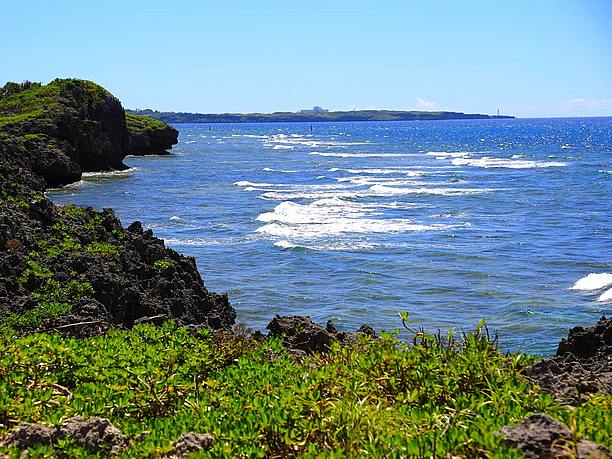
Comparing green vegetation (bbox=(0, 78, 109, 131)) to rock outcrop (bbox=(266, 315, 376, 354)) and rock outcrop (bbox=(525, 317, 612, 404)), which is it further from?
rock outcrop (bbox=(525, 317, 612, 404))

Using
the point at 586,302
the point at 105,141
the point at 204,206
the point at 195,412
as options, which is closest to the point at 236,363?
the point at 195,412

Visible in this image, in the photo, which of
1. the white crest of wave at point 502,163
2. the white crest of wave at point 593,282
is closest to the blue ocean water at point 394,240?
the white crest of wave at point 593,282

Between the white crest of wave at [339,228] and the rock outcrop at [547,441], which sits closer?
the rock outcrop at [547,441]

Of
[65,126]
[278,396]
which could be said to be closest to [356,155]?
[65,126]

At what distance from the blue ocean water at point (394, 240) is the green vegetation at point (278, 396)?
9571mm

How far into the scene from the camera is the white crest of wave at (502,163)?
6612 centimetres

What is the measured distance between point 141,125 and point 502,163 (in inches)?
1416

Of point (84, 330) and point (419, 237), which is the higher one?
point (84, 330)

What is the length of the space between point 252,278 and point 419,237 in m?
8.95

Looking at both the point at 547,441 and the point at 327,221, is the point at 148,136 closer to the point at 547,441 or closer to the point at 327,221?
the point at 327,221

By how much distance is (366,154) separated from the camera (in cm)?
8800

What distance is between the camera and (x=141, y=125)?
262ft

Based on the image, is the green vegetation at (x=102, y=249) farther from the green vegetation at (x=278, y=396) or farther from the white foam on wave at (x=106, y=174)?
the white foam on wave at (x=106, y=174)

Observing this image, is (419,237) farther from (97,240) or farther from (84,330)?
(84,330)
